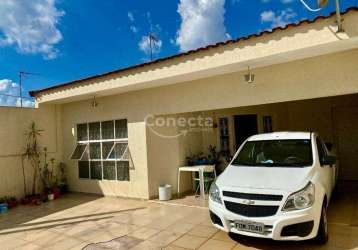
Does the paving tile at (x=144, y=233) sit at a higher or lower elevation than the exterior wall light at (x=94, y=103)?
lower

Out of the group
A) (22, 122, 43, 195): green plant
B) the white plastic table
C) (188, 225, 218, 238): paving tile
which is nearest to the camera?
(188, 225, 218, 238): paving tile

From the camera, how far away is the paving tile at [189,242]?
5.31 m

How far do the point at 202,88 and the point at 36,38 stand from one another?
1150 centimetres

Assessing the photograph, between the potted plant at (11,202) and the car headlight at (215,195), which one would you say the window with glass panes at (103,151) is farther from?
the car headlight at (215,195)

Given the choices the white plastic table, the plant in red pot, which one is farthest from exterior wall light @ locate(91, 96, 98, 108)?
the white plastic table

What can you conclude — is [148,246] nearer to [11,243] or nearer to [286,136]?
[11,243]

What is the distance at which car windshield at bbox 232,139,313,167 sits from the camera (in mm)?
5668

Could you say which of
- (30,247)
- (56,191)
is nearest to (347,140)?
(30,247)

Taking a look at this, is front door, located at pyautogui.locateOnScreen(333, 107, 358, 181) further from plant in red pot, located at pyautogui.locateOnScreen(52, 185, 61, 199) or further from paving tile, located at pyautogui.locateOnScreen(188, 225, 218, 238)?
plant in red pot, located at pyautogui.locateOnScreen(52, 185, 61, 199)

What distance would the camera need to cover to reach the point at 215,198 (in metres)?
5.19

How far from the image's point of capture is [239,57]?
655cm

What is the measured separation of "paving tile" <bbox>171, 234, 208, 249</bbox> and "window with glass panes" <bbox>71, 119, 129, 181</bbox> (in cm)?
461

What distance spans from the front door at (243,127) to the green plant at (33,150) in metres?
8.08

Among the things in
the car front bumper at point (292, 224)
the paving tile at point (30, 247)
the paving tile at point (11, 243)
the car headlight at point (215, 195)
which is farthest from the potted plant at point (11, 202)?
the car front bumper at point (292, 224)
